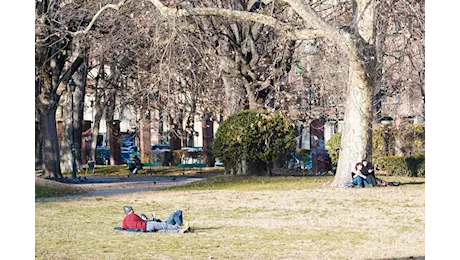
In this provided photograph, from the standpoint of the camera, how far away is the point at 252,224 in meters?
14.2

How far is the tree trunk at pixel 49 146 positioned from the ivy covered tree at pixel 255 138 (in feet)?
24.0

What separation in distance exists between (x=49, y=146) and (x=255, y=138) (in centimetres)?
887

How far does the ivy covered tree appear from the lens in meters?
24.7

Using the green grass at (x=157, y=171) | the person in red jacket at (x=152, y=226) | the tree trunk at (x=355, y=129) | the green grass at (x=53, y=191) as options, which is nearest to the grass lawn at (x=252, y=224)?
the person in red jacket at (x=152, y=226)

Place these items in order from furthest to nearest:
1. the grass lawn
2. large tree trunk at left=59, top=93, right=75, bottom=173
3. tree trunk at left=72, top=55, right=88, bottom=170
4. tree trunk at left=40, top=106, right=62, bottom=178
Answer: tree trunk at left=72, top=55, right=88, bottom=170 < large tree trunk at left=59, top=93, right=75, bottom=173 < tree trunk at left=40, top=106, right=62, bottom=178 < the grass lawn

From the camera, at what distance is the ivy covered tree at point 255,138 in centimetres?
2472

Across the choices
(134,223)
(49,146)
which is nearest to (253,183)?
(49,146)

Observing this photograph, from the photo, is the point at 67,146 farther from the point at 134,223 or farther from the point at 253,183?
the point at 134,223

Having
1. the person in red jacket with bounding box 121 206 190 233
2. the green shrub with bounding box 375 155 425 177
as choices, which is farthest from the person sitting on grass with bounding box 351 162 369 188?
the person in red jacket with bounding box 121 206 190 233

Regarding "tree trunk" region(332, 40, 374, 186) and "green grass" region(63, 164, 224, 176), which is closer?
"tree trunk" region(332, 40, 374, 186)

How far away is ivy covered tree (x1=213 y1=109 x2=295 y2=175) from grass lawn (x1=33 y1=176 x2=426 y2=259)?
248 cm

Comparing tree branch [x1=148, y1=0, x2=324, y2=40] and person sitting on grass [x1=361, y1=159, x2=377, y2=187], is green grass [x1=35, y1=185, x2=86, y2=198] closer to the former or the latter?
tree branch [x1=148, y1=0, x2=324, y2=40]

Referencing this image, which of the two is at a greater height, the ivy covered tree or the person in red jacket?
the ivy covered tree
